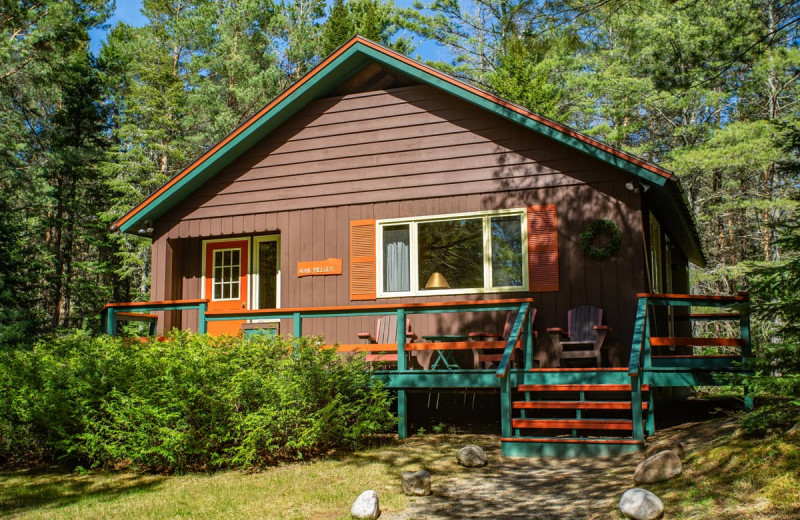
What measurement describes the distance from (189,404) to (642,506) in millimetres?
4548

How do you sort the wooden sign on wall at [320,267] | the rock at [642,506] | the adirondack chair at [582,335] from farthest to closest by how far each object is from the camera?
the wooden sign on wall at [320,267] → the adirondack chair at [582,335] → the rock at [642,506]

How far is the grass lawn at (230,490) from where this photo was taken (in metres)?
5.59

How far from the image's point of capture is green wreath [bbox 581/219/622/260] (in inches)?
360

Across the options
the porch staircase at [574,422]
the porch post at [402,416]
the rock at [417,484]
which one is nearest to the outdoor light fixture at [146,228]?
the porch post at [402,416]

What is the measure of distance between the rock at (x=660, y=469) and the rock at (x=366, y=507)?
7.03 feet

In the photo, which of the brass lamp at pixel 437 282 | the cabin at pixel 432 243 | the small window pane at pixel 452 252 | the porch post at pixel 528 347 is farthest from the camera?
the brass lamp at pixel 437 282

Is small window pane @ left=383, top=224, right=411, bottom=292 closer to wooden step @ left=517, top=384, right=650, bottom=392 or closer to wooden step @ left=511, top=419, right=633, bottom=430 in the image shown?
wooden step @ left=517, top=384, right=650, bottom=392

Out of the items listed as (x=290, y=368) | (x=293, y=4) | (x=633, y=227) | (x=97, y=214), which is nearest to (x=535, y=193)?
(x=633, y=227)

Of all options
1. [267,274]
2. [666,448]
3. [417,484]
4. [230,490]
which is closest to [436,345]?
[417,484]

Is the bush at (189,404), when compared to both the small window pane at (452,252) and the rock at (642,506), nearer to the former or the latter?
the small window pane at (452,252)

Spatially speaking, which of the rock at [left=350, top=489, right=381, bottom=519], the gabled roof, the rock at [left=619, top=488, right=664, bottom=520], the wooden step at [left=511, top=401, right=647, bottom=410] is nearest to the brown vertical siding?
the gabled roof

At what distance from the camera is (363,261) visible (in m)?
10.5

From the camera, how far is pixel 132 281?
28.6 m

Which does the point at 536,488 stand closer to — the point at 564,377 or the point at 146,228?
the point at 564,377
